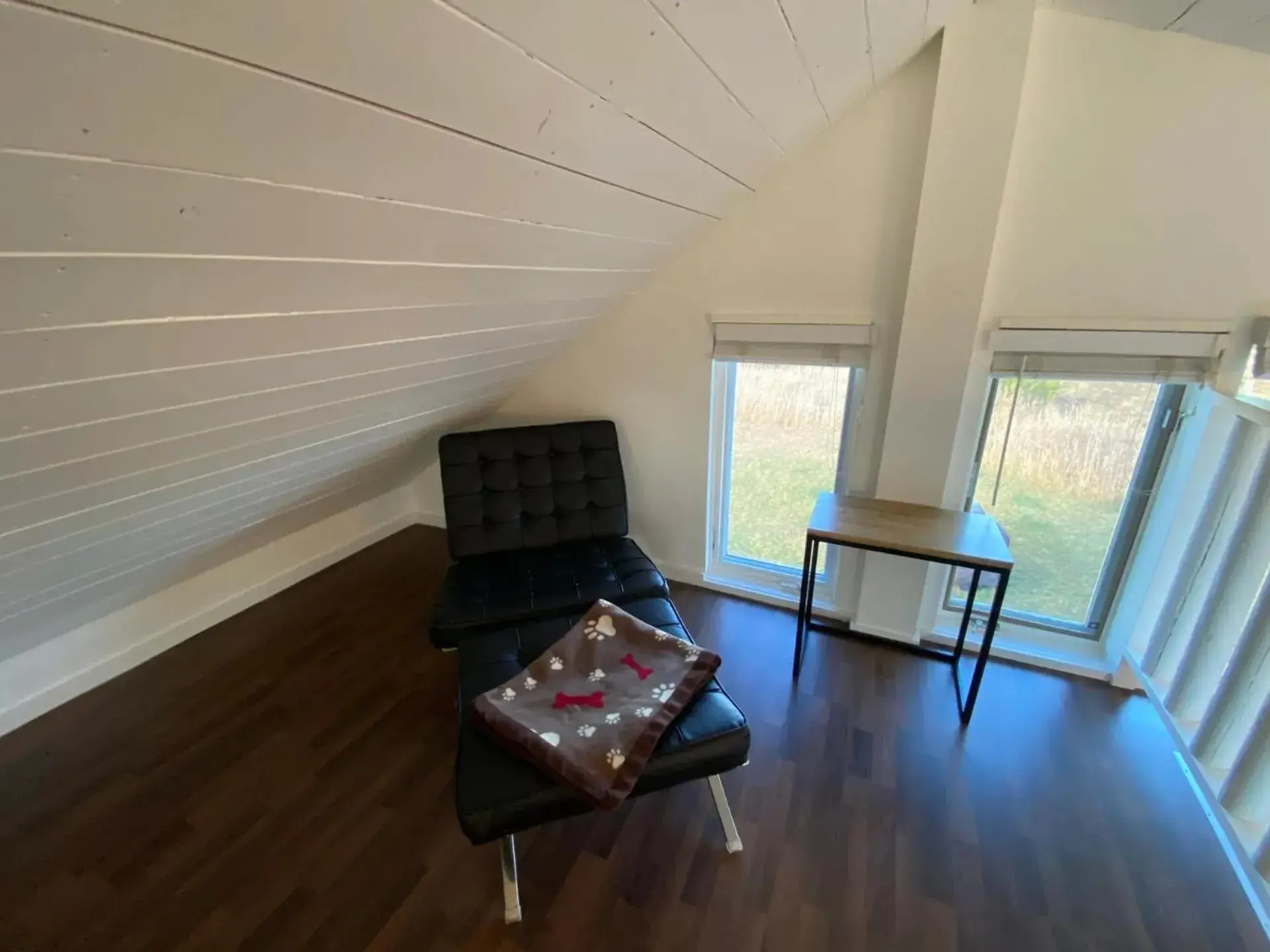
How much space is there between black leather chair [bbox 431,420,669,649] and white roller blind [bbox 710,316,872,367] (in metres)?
0.62

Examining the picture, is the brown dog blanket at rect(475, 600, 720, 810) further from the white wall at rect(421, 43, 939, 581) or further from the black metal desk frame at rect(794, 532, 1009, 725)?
the white wall at rect(421, 43, 939, 581)

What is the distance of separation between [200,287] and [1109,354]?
222 cm

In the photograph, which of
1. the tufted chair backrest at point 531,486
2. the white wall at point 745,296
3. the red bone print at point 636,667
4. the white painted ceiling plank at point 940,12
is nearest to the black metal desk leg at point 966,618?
the white wall at point 745,296

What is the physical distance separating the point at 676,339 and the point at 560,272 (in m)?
0.90

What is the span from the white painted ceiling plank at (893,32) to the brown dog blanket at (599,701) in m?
1.52

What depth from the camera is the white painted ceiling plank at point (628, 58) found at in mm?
631

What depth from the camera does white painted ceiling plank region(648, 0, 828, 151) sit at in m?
0.78

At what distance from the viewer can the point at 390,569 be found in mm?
2844

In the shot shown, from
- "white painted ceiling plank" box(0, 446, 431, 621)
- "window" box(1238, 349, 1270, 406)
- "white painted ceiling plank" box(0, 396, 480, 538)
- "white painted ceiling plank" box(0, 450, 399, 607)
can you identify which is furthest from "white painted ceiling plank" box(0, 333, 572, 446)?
"window" box(1238, 349, 1270, 406)

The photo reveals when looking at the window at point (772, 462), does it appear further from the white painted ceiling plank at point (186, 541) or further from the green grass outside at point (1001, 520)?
the white painted ceiling plank at point (186, 541)

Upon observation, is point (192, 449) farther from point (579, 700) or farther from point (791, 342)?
point (791, 342)

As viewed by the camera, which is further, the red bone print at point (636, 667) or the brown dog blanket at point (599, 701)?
the red bone print at point (636, 667)

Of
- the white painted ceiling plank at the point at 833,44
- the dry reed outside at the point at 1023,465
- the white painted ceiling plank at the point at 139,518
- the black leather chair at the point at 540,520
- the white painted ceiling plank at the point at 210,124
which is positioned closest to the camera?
the white painted ceiling plank at the point at 210,124

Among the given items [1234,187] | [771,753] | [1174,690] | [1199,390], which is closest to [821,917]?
[771,753]
